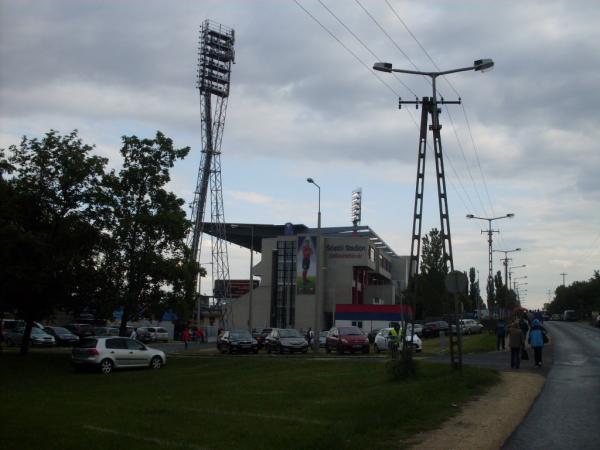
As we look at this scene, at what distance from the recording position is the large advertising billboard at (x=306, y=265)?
78.8 metres

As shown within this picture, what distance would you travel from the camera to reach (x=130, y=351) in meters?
28.6

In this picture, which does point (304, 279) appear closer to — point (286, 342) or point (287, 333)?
point (287, 333)

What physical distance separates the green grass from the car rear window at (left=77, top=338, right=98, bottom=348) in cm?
365

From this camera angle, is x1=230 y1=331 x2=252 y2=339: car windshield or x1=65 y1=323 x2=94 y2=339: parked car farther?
x1=65 y1=323 x2=94 y2=339: parked car

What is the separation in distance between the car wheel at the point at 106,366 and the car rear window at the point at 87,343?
0.79 metres

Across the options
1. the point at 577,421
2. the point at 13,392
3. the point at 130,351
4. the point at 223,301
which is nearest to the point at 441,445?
the point at 577,421

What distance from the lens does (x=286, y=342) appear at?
40.2m

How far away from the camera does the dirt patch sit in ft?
30.9

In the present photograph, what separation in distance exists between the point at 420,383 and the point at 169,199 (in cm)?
2113

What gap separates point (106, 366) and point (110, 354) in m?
0.51

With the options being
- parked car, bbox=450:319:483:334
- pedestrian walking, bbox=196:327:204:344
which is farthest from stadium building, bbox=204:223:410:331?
parked car, bbox=450:319:483:334

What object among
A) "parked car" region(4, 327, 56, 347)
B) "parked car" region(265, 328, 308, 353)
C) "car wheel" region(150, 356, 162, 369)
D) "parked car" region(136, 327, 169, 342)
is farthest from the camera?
"parked car" region(136, 327, 169, 342)

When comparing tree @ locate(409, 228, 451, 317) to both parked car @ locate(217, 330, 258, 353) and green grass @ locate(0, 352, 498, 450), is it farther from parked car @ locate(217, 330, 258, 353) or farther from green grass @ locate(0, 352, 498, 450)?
green grass @ locate(0, 352, 498, 450)

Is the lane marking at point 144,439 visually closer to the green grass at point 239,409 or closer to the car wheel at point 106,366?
the green grass at point 239,409
